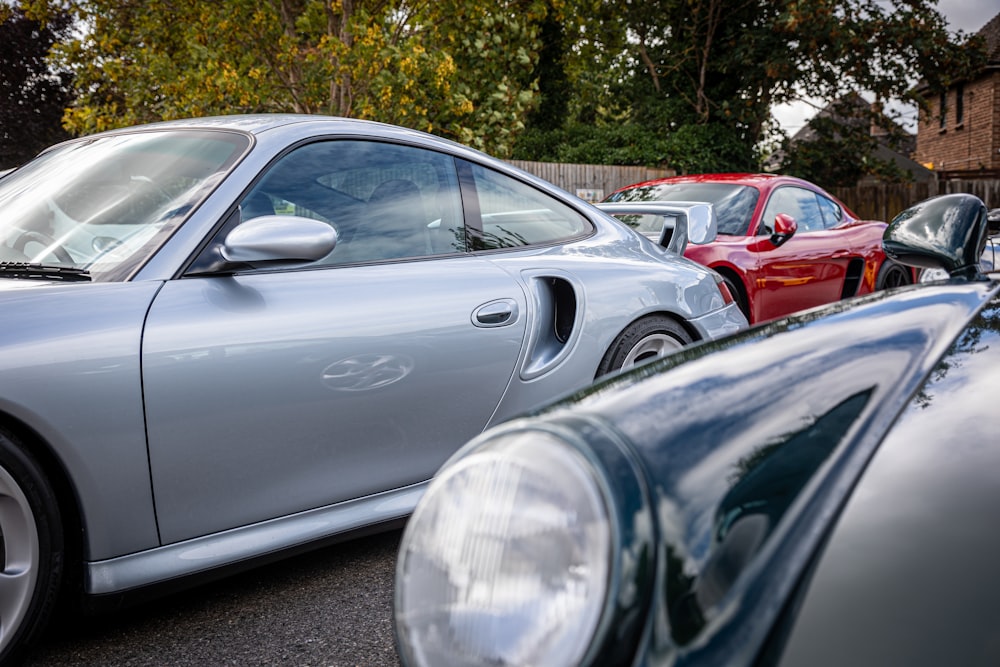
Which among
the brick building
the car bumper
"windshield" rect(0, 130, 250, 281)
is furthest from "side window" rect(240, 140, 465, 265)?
the brick building

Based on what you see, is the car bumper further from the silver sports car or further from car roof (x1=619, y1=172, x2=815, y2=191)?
car roof (x1=619, y1=172, x2=815, y2=191)

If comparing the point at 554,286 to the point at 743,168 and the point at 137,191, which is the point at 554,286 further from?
the point at 743,168

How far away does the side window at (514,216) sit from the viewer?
10.1ft

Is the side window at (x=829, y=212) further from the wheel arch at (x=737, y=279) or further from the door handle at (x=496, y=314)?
the door handle at (x=496, y=314)

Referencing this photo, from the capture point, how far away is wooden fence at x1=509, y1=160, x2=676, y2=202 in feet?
49.5

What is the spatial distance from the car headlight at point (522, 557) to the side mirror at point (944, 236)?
143 centimetres

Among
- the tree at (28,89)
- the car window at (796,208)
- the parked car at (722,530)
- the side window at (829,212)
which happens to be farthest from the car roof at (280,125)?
the tree at (28,89)

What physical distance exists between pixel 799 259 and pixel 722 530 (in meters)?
6.48

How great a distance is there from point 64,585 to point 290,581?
29.4 inches

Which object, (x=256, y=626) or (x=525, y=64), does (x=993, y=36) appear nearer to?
(x=525, y=64)

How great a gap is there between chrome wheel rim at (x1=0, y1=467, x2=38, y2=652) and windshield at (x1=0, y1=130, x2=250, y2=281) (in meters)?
0.61

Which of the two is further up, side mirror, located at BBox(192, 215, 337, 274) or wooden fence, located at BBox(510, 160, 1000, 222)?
wooden fence, located at BBox(510, 160, 1000, 222)

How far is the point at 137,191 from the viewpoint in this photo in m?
2.53

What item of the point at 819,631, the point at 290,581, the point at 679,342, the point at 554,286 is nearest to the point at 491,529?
the point at 819,631
